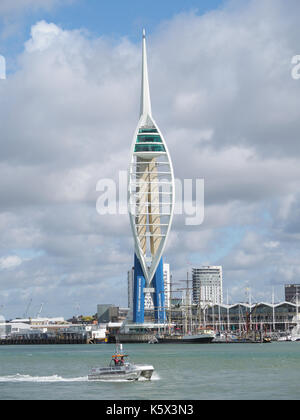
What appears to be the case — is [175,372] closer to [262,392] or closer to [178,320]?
[262,392]

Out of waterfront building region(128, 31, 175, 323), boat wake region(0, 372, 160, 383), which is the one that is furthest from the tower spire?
boat wake region(0, 372, 160, 383)

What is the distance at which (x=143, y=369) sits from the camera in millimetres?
48594

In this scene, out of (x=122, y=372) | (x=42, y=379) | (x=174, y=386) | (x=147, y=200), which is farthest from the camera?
(x=147, y=200)

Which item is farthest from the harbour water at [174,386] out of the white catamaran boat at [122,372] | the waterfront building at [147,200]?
the waterfront building at [147,200]

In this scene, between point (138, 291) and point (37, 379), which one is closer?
point (37, 379)

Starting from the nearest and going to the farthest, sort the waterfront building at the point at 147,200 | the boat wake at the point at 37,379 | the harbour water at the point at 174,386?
the harbour water at the point at 174,386
the boat wake at the point at 37,379
the waterfront building at the point at 147,200

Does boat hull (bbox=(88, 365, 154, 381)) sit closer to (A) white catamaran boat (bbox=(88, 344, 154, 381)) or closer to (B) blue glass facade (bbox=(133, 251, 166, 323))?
(A) white catamaran boat (bbox=(88, 344, 154, 381))

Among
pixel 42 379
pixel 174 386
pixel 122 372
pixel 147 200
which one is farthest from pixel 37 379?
pixel 147 200

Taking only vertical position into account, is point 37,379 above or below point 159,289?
below

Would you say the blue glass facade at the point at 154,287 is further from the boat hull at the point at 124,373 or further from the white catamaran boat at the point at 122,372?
the boat hull at the point at 124,373

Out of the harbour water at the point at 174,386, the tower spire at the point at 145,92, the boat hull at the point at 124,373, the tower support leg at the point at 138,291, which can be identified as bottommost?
the harbour water at the point at 174,386

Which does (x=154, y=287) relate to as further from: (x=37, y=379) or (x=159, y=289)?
(x=37, y=379)

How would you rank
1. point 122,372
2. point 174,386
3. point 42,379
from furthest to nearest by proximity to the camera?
point 42,379, point 122,372, point 174,386

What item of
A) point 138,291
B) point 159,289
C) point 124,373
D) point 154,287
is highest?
point 154,287
